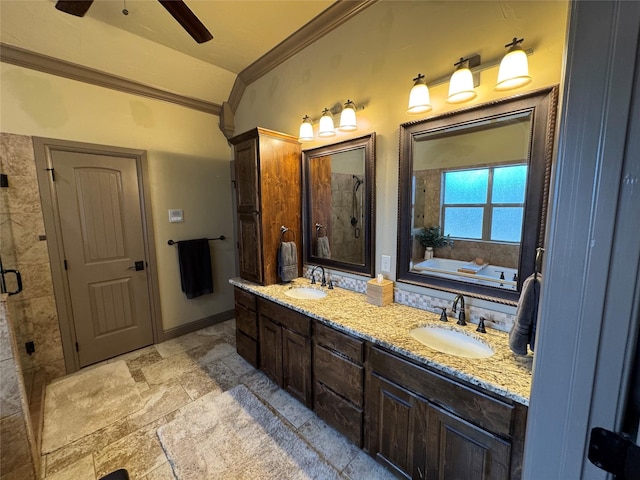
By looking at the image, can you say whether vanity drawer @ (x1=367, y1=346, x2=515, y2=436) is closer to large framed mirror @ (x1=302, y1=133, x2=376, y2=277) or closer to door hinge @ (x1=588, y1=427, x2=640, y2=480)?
door hinge @ (x1=588, y1=427, x2=640, y2=480)

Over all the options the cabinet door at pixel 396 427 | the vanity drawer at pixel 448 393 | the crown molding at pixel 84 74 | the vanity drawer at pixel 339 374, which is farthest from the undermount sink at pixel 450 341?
the crown molding at pixel 84 74

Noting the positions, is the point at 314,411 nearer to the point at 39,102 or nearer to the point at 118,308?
the point at 118,308

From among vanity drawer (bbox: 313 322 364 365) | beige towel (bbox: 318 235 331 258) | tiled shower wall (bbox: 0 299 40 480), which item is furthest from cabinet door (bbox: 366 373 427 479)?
tiled shower wall (bbox: 0 299 40 480)

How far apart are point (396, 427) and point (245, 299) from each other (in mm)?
1609

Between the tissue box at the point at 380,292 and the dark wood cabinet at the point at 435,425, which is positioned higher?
the tissue box at the point at 380,292

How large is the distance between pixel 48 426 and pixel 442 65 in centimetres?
370

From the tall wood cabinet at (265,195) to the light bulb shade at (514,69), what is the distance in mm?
1655

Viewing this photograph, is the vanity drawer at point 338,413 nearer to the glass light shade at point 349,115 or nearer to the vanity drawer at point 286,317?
the vanity drawer at point 286,317

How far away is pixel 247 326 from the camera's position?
254cm

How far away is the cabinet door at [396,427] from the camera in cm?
135

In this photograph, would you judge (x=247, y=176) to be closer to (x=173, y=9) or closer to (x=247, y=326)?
(x=173, y=9)

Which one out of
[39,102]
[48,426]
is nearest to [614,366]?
[48,426]

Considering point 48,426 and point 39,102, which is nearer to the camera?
point 48,426

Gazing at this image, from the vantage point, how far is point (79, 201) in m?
2.57
